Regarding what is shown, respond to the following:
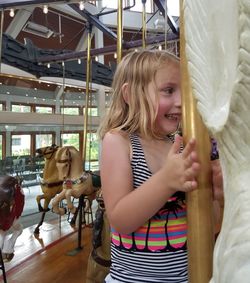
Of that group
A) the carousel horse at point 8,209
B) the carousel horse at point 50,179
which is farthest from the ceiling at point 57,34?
the carousel horse at point 8,209

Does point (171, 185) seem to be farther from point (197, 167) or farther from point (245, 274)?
point (245, 274)

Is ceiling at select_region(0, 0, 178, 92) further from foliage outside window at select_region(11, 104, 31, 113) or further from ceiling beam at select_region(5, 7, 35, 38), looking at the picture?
foliage outside window at select_region(11, 104, 31, 113)

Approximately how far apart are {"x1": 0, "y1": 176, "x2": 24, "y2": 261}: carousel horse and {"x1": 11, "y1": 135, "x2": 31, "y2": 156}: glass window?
2.65m

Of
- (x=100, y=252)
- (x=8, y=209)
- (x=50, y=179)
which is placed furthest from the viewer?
(x=50, y=179)

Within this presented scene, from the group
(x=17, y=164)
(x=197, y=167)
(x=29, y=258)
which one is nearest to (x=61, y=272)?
(x=29, y=258)

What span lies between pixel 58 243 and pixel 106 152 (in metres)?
2.50

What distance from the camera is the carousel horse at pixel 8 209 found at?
6.40 feet

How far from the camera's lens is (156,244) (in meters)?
0.66

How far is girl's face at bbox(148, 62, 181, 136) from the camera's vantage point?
601 mm

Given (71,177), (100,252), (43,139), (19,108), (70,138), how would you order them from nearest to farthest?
(100,252), (71,177), (19,108), (43,139), (70,138)

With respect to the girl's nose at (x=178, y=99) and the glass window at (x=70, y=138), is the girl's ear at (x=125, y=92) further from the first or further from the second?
the glass window at (x=70, y=138)

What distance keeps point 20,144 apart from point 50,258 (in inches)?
104

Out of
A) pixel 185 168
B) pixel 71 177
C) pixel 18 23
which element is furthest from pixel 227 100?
pixel 18 23

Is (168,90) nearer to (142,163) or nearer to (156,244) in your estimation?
(142,163)
